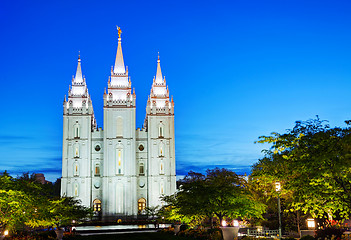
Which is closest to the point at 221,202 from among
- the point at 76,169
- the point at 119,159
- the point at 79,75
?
the point at 119,159

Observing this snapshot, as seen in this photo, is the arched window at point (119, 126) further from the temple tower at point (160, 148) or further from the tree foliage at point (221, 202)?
the tree foliage at point (221, 202)

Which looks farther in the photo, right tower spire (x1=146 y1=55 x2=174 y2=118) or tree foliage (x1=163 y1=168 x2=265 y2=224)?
right tower spire (x1=146 y1=55 x2=174 y2=118)

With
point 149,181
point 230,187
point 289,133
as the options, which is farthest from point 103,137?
point 289,133

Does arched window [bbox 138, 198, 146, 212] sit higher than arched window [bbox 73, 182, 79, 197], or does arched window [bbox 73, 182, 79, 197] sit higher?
arched window [bbox 73, 182, 79, 197]

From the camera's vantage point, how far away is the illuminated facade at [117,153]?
74.3m

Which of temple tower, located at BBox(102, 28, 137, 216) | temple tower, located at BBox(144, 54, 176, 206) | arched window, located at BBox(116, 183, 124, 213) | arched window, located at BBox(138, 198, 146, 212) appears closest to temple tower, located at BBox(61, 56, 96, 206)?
temple tower, located at BBox(102, 28, 137, 216)

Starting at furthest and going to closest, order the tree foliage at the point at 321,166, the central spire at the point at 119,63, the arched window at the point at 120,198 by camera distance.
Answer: the central spire at the point at 119,63, the arched window at the point at 120,198, the tree foliage at the point at 321,166

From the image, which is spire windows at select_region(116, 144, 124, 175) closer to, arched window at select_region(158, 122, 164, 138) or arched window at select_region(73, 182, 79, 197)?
arched window at select_region(73, 182, 79, 197)

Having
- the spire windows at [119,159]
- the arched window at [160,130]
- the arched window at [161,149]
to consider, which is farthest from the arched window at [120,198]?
the arched window at [160,130]

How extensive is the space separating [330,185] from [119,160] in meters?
61.7

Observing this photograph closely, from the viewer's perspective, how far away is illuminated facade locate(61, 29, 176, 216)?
244 ft

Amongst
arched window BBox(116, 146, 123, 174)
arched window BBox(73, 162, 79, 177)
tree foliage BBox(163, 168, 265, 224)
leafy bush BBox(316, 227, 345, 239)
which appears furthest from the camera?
arched window BBox(116, 146, 123, 174)

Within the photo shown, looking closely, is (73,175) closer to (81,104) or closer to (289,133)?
(81,104)

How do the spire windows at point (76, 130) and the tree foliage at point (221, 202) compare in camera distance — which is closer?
the tree foliage at point (221, 202)
